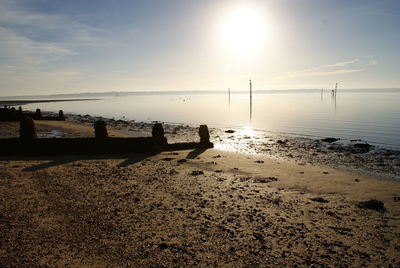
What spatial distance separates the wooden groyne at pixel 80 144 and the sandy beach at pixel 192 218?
7.16 ft

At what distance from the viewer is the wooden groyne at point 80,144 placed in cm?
1334

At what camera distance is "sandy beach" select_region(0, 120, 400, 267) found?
16.4 ft

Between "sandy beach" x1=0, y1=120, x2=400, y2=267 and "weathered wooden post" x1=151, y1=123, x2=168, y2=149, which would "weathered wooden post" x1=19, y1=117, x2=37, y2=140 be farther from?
"weathered wooden post" x1=151, y1=123, x2=168, y2=149

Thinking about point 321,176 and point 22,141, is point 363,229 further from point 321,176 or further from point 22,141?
point 22,141

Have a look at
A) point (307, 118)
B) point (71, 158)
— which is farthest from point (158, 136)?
point (307, 118)

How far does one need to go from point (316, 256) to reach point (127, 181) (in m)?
6.80

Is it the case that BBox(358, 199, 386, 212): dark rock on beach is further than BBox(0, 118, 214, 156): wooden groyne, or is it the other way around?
BBox(0, 118, 214, 156): wooden groyne

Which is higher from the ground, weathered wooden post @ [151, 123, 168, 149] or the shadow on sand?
weathered wooden post @ [151, 123, 168, 149]

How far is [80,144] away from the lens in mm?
14008

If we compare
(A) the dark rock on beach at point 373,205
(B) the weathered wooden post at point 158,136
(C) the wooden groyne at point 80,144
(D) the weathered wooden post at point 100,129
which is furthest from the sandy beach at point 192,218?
(B) the weathered wooden post at point 158,136

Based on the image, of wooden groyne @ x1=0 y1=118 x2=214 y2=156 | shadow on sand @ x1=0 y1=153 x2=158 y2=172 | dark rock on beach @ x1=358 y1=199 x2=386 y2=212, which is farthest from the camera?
wooden groyne @ x1=0 y1=118 x2=214 y2=156

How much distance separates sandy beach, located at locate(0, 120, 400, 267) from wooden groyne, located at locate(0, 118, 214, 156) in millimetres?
2181

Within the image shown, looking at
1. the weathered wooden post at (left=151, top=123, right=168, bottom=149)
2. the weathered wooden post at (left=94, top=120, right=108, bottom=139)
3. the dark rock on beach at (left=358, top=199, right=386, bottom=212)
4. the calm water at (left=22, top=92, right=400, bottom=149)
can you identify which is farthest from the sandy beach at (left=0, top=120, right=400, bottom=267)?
the calm water at (left=22, top=92, right=400, bottom=149)

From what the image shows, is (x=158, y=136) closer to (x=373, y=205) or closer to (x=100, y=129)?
(x=100, y=129)
